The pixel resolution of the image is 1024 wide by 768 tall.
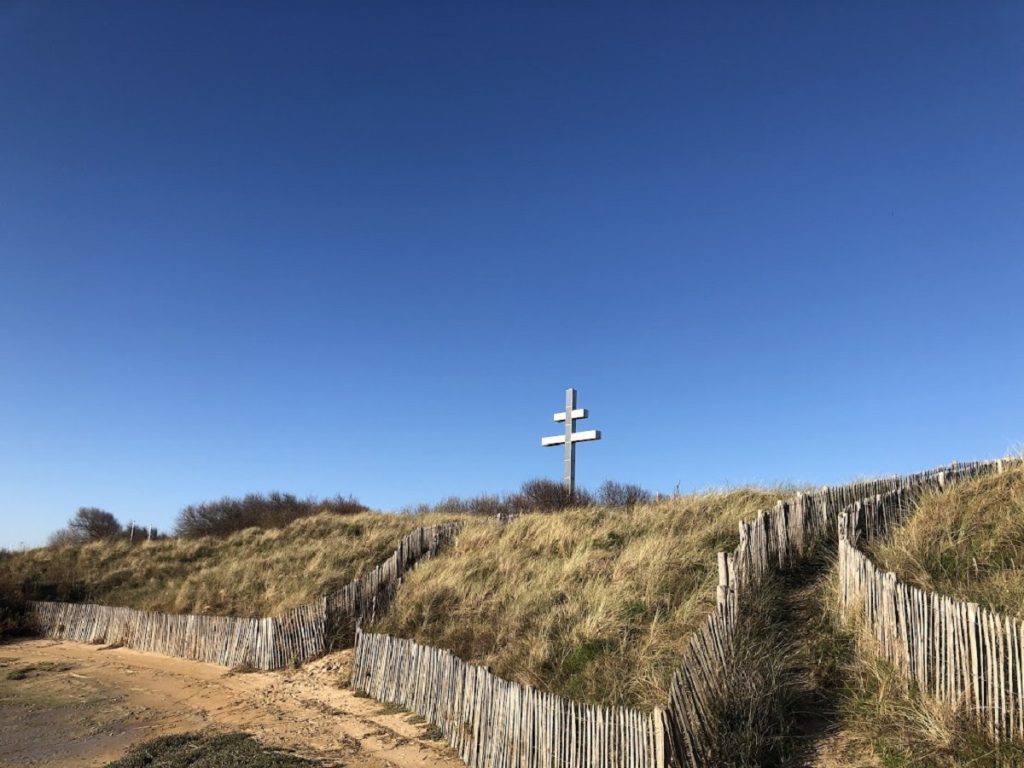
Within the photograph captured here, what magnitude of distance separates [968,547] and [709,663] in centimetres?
367

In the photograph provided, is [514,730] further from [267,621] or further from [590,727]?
[267,621]

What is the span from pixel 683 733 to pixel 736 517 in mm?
6761

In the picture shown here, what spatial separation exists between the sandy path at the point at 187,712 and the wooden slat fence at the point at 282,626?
14.3 inches

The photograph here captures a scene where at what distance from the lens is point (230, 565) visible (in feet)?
70.5

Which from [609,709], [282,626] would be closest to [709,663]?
[609,709]

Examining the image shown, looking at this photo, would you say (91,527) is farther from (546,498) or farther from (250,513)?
(546,498)

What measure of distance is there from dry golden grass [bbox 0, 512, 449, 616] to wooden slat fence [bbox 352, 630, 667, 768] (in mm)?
7687

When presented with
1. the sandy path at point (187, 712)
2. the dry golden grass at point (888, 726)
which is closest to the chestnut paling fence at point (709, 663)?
the dry golden grass at point (888, 726)

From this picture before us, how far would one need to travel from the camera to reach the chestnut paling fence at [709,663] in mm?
5324

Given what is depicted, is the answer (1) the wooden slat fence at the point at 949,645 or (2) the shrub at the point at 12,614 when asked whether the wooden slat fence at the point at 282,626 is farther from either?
(1) the wooden slat fence at the point at 949,645

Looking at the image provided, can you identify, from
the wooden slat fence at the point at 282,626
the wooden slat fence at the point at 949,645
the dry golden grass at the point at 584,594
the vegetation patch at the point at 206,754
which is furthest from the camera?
the wooden slat fence at the point at 282,626

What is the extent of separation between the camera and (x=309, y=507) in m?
29.8

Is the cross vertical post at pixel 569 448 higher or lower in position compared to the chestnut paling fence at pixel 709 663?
higher

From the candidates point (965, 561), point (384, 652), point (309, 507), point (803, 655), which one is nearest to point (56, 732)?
point (384, 652)
